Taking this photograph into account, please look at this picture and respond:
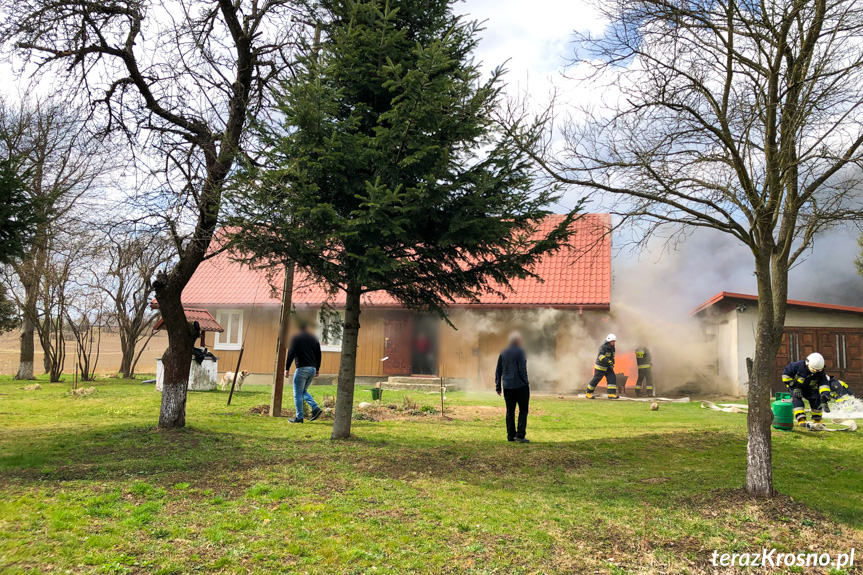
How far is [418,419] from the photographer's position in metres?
12.3

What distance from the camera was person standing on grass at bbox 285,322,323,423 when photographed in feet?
37.0

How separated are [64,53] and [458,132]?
6564 millimetres

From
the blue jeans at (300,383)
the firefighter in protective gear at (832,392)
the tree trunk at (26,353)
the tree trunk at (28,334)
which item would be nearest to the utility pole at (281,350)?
the blue jeans at (300,383)

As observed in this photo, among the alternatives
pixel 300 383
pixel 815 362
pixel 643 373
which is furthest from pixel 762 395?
pixel 643 373

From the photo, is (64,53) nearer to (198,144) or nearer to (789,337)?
(198,144)

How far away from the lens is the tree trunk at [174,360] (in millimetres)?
9422

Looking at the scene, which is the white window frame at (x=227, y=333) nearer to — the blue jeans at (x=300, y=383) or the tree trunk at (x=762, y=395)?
the blue jeans at (x=300, y=383)

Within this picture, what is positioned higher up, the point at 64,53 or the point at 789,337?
the point at 64,53

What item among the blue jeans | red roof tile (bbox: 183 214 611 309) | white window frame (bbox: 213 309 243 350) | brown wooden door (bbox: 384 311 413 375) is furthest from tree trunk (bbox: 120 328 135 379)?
the blue jeans

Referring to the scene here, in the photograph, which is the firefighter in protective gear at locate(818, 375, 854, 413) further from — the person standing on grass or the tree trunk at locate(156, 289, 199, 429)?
the tree trunk at locate(156, 289, 199, 429)

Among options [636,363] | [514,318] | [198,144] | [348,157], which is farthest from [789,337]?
[198,144]

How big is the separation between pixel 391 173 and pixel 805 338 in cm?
1728

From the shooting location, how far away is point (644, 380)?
64.5ft

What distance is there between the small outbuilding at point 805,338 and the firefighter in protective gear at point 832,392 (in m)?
5.37
